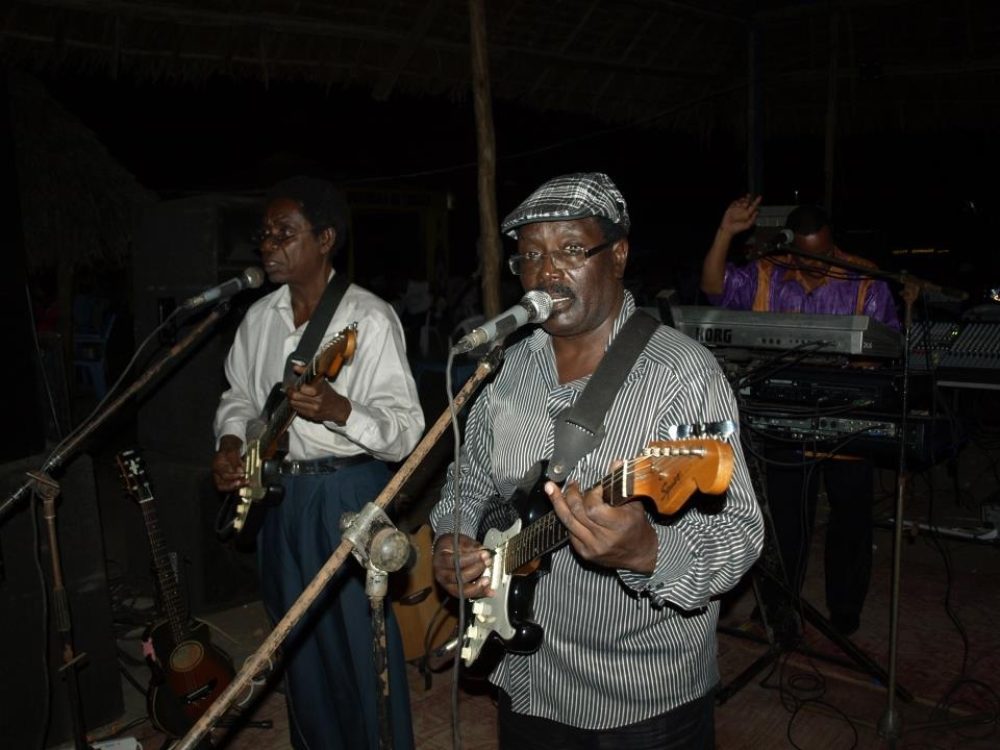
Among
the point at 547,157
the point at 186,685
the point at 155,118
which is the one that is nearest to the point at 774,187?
the point at 547,157

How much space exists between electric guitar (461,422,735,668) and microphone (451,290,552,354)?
1.32 feet

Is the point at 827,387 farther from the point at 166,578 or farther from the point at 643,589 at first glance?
the point at 166,578

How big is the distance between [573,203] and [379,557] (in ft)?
3.33

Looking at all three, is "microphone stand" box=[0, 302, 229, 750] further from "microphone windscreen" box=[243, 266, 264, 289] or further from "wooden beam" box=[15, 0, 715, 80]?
"wooden beam" box=[15, 0, 715, 80]

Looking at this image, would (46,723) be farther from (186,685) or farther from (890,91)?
(890,91)

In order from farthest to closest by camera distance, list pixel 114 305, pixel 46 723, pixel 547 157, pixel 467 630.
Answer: pixel 547 157, pixel 114 305, pixel 46 723, pixel 467 630

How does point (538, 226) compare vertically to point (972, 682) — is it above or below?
above

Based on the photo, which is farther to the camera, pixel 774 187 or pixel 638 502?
pixel 774 187

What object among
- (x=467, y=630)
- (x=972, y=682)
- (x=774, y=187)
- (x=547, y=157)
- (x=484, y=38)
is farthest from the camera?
(x=774, y=187)

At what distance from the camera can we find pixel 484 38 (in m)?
5.23

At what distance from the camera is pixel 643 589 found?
182cm

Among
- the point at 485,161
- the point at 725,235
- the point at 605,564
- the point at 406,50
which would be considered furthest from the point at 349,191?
the point at 605,564

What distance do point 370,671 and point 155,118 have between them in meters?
13.8

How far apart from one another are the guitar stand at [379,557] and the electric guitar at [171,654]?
2.48 metres
